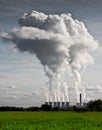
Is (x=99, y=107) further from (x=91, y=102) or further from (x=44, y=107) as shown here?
(x=44, y=107)

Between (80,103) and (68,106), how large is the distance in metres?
7.79

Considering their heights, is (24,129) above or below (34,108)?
below

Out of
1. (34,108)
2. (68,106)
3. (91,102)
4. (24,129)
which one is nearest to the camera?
(24,129)

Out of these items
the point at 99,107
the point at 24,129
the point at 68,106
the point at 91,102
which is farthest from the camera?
the point at 68,106

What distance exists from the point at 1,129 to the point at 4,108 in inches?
4938

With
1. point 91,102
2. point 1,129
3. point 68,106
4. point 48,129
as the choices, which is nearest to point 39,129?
point 48,129

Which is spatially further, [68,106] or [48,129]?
[68,106]

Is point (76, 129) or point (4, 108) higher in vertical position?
point (4, 108)

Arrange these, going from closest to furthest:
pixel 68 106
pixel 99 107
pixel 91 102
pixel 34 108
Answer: pixel 34 108 < pixel 99 107 < pixel 91 102 < pixel 68 106

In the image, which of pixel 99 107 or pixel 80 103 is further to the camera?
pixel 80 103

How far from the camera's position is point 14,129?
3409 cm

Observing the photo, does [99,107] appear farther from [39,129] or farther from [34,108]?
[39,129]

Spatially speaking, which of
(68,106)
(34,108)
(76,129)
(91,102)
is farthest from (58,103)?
(76,129)

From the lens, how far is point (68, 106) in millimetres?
194625
